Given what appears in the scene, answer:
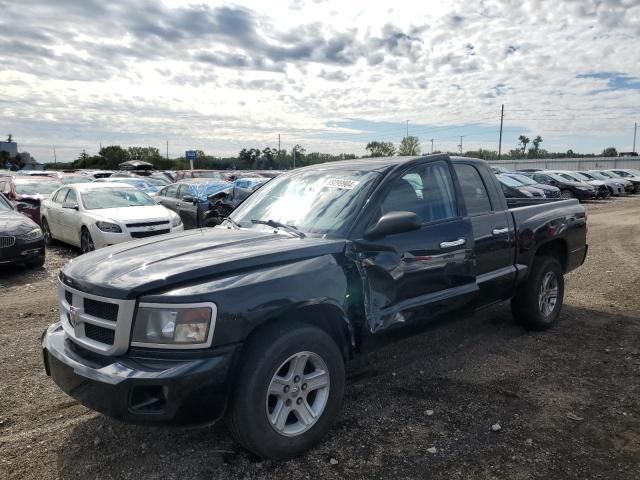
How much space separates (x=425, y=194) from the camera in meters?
4.22

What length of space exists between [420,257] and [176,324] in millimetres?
1906

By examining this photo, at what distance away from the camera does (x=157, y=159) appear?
7619 centimetres

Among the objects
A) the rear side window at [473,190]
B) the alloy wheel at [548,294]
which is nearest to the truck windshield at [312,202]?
the rear side window at [473,190]

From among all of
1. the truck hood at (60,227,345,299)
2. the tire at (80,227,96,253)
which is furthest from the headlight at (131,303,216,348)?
the tire at (80,227,96,253)

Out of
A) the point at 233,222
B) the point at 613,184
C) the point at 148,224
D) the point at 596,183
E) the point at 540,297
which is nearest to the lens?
the point at 233,222

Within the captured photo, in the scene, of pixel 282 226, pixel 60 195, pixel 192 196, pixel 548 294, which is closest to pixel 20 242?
pixel 60 195

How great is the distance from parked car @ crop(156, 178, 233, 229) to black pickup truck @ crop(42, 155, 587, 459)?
8.73 m

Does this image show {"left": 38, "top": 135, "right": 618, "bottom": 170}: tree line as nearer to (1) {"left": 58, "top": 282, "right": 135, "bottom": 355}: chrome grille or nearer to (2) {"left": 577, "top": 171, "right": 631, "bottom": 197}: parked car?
(2) {"left": 577, "top": 171, "right": 631, "bottom": 197}: parked car

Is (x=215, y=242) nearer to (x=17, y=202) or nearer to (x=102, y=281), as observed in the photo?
(x=102, y=281)

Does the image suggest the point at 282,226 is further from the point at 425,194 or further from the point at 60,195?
the point at 60,195

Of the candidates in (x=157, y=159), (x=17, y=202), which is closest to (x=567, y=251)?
(x=17, y=202)

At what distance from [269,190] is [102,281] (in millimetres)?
1962

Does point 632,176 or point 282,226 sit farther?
point 632,176

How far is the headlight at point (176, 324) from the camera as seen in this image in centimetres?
274
